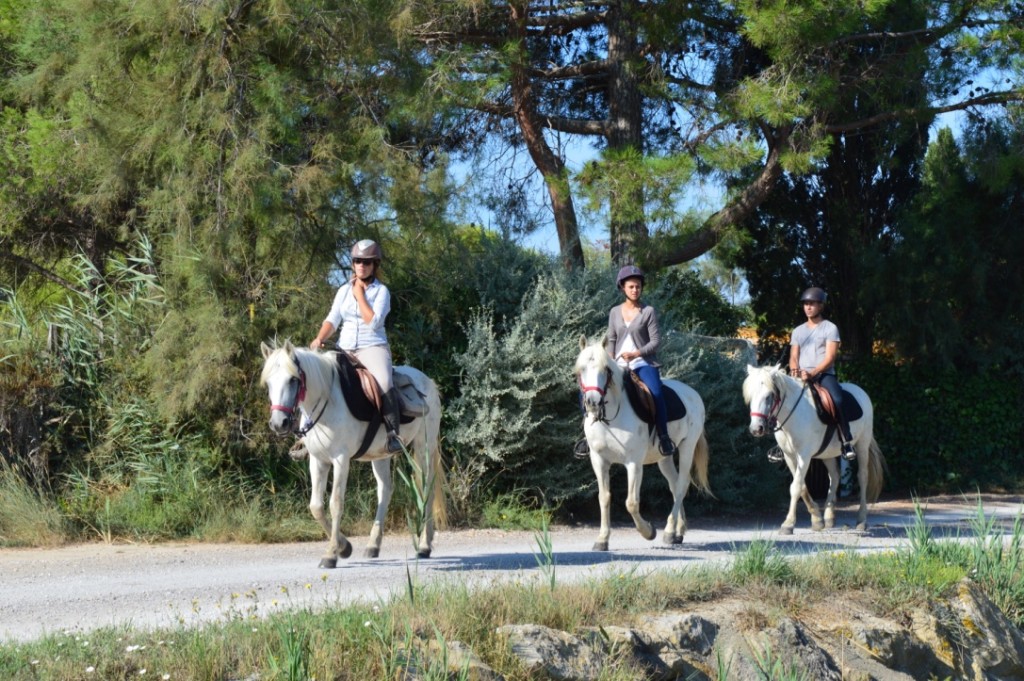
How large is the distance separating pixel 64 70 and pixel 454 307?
221 inches

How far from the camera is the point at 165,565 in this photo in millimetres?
9852

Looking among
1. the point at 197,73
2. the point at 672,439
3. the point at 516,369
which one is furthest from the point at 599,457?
the point at 197,73

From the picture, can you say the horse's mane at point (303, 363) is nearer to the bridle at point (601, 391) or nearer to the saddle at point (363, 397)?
the saddle at point (363, 397)

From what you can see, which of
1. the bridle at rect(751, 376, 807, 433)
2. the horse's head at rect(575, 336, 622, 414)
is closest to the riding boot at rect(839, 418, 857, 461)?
the bridle at rect(751, 376, 807, 433)

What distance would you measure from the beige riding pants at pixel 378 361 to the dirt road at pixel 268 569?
1572 mm

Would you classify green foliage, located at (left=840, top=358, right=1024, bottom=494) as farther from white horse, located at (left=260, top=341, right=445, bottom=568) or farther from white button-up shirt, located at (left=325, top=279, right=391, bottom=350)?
white button-up shirt, located at (left=325, top=279, right=391, bottom=350)

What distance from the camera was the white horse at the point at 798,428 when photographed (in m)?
12.1

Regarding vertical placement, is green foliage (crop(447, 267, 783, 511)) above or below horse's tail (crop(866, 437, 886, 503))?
above

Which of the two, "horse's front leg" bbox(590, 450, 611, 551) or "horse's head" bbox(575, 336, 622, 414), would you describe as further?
"horse's front leg" bbox(590, 450, 611, 551)

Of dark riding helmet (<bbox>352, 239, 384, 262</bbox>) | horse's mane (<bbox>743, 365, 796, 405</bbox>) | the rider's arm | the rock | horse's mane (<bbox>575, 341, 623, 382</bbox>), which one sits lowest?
the rock

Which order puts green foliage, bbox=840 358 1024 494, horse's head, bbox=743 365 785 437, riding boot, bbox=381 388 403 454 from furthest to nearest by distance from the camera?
green foliage, bbox=840 358 1024 494, horse's head, bbox=743 365 785 437, riding boot, bbox=381 388 403 454

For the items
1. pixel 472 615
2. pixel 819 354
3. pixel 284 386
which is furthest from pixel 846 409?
pixel 472 615

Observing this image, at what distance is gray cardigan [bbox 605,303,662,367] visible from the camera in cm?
1109

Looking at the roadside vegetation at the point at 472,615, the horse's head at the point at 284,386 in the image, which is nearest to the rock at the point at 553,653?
the roadside vegetation at the point at 472,615
